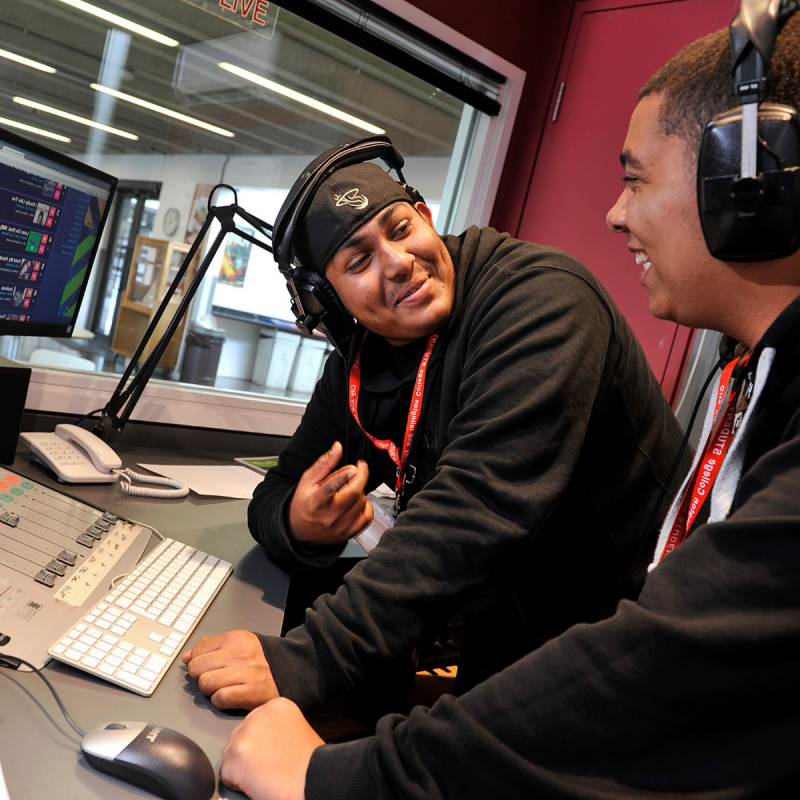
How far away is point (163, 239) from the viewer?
204 centimetres

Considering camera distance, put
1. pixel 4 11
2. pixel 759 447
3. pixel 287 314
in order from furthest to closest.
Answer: pixel 287 314 < pixel 4 11 < pixel 759 447

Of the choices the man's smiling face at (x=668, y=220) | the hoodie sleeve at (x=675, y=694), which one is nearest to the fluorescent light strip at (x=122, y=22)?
the man's smiling face at (x=668, y=220)

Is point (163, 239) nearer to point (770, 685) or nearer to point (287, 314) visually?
point (287, 314)

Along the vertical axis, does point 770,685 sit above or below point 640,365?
below

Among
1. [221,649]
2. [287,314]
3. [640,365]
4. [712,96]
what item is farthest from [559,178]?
[221,649]

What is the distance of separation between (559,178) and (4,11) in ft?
5.94

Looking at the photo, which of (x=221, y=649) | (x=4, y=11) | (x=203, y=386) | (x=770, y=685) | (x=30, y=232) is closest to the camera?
(x=770, y=685)

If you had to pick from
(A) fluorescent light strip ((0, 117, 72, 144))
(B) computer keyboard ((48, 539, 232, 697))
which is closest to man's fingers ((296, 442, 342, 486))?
(B) computer keyboard ((48, 539, 232, 697))

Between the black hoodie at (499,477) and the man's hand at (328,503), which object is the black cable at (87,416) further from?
the man's hand at (328,503)

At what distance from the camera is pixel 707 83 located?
0.70m

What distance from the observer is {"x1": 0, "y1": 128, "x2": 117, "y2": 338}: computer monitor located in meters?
1.30

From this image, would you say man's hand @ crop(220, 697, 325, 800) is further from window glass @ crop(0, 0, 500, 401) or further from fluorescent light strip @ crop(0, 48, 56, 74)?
fluorescent light strip @ crop(0, 48, 56, 74)

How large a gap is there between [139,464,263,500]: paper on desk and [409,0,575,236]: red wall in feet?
5.01

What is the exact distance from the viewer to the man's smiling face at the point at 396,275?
1188mm
